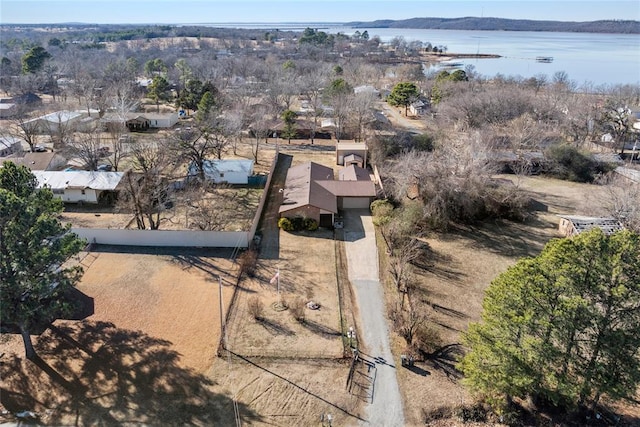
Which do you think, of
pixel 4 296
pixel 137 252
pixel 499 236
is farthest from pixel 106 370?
pixel 499 236

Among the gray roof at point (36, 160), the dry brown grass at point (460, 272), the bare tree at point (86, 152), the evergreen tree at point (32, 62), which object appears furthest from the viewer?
the evergreen tree at point (32, 62)

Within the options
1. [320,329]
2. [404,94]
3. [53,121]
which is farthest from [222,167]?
[404,94]

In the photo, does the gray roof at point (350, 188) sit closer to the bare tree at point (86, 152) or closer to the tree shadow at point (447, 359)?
the tree shadow at point (447, 359)

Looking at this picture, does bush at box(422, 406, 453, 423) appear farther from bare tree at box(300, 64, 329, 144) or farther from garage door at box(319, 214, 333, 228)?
bare tree at box(300, 64, 329, 144)

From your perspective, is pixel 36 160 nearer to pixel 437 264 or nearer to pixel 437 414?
pixel 437 264

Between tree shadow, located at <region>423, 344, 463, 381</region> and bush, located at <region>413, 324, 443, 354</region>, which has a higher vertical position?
bush, located at <region>413, 324, 443, 354</region>

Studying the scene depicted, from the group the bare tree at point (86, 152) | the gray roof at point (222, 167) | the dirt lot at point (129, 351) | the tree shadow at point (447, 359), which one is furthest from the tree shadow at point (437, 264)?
the bare tree at point (86, 152)

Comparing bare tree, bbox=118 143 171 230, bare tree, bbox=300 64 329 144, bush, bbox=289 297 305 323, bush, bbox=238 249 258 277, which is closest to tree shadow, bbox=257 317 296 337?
bush, bbox=289 297 305 323
